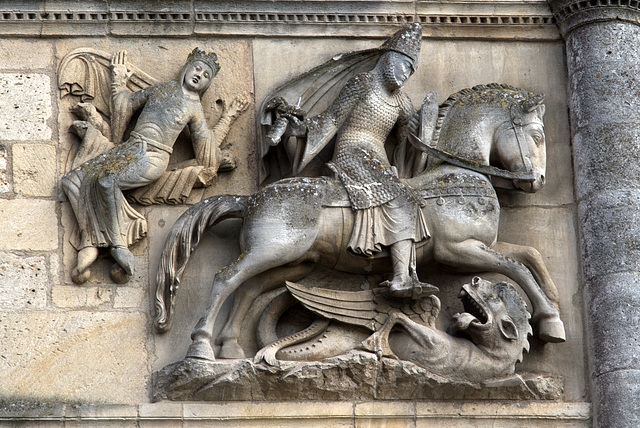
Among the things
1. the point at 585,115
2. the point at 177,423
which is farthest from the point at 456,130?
the point at 177,423

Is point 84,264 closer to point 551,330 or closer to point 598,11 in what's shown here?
point 551,330

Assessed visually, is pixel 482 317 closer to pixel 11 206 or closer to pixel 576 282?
pixel 576 282

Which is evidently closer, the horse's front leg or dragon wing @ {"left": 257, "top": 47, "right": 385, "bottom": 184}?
the horse's front leg

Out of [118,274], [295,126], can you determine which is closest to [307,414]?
[118,274]

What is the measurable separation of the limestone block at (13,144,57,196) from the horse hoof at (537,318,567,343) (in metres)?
3.25

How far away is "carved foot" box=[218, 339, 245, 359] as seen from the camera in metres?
8.84

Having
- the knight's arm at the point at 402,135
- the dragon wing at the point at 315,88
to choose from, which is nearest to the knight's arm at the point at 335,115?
the dragon wing at the point at 315,88

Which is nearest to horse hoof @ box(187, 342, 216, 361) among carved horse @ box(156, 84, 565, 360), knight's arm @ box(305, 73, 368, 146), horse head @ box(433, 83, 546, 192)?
carved horse @ box(156, 84, 565, 360)

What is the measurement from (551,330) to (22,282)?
3.34 metres

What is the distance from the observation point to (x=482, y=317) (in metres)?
8.94

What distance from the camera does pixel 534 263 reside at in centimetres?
920

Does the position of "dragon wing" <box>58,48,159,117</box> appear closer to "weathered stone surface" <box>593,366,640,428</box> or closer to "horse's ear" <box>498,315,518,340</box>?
"horse's ear" <box>498,315,518,340</box>

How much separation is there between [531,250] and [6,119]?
3517mm

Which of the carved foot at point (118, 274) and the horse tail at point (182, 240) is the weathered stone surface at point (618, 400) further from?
the carved foot at point (118, 274)
